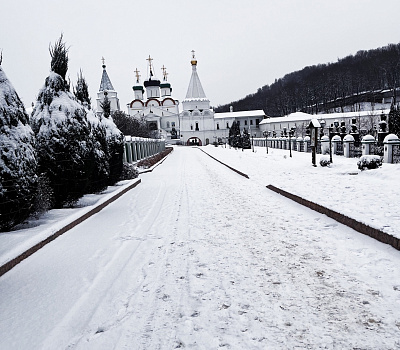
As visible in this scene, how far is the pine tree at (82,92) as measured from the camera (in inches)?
414

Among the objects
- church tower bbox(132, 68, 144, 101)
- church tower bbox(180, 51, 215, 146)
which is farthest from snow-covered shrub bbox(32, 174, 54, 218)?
church tower bbox(132, 68, 144, 101)

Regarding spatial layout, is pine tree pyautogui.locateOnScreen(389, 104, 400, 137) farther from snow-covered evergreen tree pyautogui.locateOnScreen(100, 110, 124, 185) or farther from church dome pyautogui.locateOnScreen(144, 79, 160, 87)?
church dome pyautogui.locateOnScreen(144, 79, 160, 87)

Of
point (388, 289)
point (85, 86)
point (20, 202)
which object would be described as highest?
point (85, 86)

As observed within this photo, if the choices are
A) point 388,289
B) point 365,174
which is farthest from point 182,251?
point 365,174

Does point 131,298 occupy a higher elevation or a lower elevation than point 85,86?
lower

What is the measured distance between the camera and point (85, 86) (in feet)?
35.3

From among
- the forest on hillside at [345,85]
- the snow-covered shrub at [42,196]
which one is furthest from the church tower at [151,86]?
the snow-covered shrub at [42,196]

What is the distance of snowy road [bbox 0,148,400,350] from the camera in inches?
112

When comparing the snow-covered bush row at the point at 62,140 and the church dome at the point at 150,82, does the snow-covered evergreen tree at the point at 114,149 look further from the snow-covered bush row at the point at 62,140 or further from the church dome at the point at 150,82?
the church dome at the point at 150,82

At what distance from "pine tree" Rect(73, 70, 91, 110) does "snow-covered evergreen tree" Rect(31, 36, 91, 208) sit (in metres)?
1.94

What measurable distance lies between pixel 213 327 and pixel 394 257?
9.74ft

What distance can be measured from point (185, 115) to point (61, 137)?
77.4m

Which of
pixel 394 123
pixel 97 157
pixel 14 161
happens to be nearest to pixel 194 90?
pixel 394 123

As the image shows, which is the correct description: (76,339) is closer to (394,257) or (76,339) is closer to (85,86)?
(394,257)
